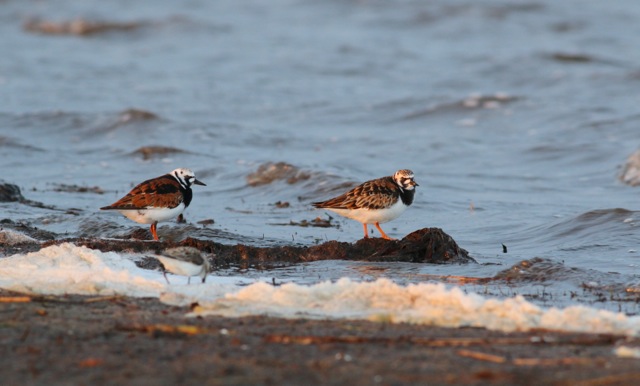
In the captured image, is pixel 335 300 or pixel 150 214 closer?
pixel 335 300

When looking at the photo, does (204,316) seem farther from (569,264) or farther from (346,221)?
(346,221)

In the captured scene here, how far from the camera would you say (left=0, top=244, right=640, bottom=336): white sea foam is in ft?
16.1

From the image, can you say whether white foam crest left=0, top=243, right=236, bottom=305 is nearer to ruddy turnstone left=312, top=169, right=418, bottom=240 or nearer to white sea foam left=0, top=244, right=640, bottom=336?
white sea foam left=0, top=244, right=640, bottom=336

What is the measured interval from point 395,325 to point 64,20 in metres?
23.9

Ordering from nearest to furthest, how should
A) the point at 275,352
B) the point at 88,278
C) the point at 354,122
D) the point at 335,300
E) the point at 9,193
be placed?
the point at 275,352 < the point at 335,300 < the point at 88,278 < the point at 9,193 < the point at 354,122

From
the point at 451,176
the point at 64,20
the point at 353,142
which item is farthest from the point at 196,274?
the point at 64,20

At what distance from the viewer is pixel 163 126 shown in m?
15.7

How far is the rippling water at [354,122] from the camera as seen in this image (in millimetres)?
9023

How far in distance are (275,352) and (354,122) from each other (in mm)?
11851

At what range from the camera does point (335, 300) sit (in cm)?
536

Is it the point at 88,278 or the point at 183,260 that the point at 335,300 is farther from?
the point at 88,278

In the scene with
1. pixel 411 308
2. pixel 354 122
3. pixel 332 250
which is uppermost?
pixel 354 122

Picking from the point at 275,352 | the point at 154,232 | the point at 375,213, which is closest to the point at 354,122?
the point at 375,213

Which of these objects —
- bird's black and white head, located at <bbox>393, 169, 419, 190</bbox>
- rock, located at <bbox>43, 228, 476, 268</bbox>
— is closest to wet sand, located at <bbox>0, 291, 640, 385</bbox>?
rock, located at <bbox>43, 228, 476, 268</bbox>
